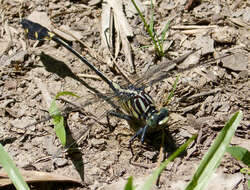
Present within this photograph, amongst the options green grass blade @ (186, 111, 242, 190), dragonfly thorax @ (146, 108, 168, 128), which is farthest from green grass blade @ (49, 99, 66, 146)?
green grass blade @ (186, 111, 242, 190)

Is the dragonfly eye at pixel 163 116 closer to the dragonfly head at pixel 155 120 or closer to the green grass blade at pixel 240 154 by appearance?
the dragonfly head at pixel 155 120

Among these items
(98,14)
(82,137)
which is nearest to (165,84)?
(82,137)

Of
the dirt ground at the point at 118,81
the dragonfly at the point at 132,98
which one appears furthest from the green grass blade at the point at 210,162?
Answer: the dragonfly at the point at 132,98

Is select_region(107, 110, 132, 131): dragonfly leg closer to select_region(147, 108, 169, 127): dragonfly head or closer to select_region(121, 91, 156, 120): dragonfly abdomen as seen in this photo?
select_region(121, 91, 156, 120): dragonfly abdomen

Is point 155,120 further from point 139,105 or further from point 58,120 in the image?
point 58,120

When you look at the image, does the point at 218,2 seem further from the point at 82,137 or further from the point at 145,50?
the point at 82,137

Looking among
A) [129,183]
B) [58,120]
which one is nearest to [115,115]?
[58,120]
